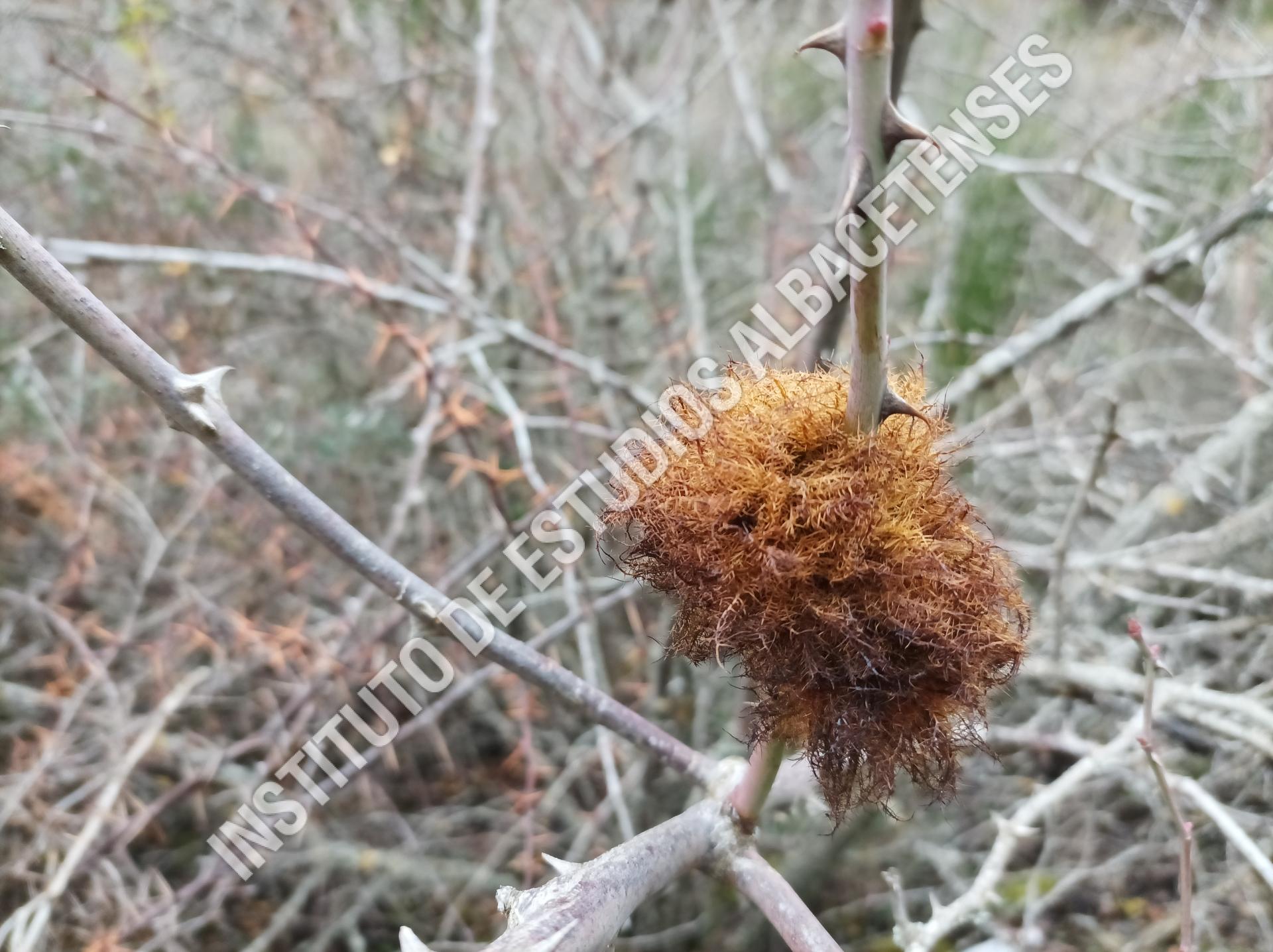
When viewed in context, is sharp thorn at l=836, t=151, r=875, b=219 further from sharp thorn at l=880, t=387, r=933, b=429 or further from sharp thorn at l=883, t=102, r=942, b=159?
sharp thorn at l=880, t=387, r=933, b=429

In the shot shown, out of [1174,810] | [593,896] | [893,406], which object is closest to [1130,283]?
[1174,810]

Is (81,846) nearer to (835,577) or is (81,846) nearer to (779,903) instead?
(779,903)

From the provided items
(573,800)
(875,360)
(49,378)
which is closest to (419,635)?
(875,360)

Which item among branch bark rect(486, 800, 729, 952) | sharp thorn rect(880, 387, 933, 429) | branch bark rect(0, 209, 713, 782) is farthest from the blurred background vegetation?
sharp thorn rect(880, 387, 933, 429)

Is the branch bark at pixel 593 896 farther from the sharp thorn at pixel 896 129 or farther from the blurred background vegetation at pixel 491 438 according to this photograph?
the blurred background vegetation at pixel 491 438

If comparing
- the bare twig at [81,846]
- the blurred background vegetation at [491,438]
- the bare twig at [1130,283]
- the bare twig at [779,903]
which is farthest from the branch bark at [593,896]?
the bare twig at [81,846]

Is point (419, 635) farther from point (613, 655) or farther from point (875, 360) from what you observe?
point (613, 655)

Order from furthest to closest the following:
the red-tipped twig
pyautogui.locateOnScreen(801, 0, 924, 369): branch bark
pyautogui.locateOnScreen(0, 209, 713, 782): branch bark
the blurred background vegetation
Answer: the blurred background vegetation → the red-tipped twig → pyautogui.locateOnScreen(0, 209, 713, 782): branch bark → pyautogui.locateOnScreen(801, 0, 924, 369): branch bark

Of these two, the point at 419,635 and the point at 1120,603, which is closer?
the point at 419,635
